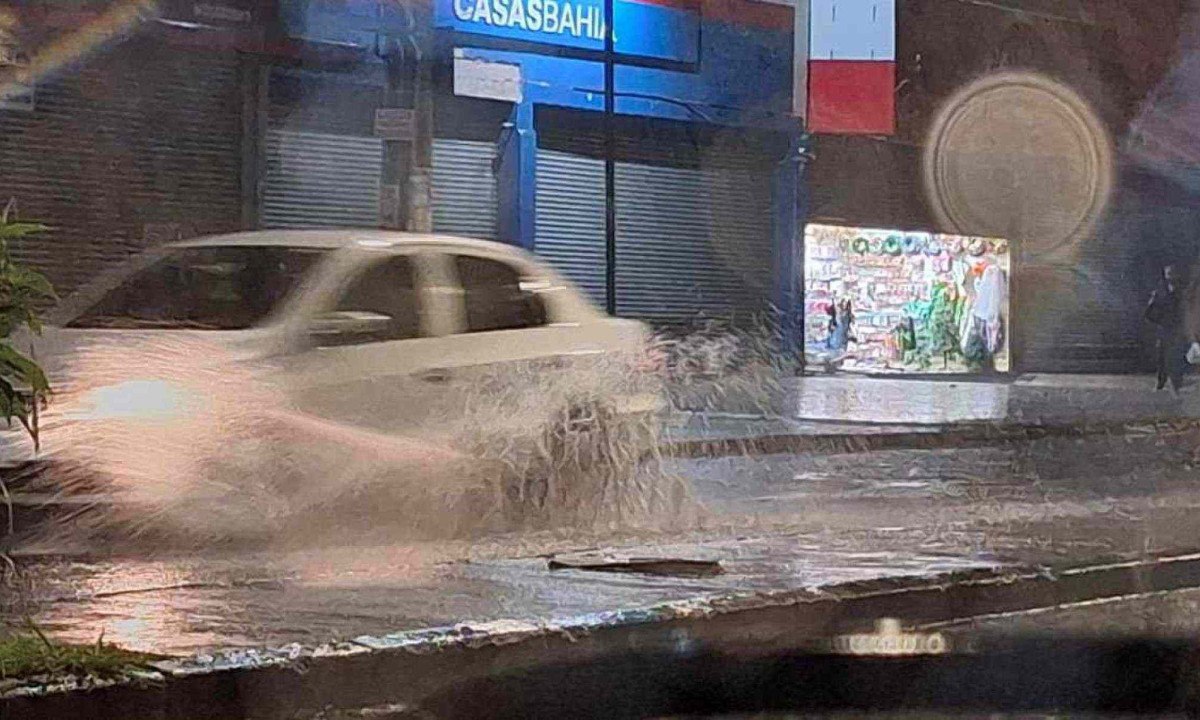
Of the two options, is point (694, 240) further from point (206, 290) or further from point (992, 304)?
point (206, 290)

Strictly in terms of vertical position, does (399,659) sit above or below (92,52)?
below

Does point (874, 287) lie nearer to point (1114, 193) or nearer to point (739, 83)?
point (739, 83)

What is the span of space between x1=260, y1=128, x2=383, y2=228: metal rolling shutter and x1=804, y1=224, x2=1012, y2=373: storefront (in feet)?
26.5

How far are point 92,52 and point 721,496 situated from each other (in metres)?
9.37

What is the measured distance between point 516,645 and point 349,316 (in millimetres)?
3893

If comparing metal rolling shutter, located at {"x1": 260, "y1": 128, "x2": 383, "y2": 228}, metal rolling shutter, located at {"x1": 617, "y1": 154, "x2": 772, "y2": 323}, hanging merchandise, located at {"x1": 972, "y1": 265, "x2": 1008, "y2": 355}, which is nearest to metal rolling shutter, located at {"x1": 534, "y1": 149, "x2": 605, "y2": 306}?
metal rolling shutter, located at {"x1": 617, "y1": 154, "x2": 772, "y2": 323}

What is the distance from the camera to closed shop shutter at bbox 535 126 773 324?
74.5 feet

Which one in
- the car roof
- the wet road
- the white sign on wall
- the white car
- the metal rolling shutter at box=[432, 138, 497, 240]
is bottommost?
the wet road

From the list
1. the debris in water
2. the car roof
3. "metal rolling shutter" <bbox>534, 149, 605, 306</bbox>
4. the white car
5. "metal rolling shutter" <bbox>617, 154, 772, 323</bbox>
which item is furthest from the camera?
"metal rolling shutter" <bbox>617, 154, 772, 323</bbox>

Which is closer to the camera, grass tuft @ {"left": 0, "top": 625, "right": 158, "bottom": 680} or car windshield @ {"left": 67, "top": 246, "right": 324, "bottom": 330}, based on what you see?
grass tuft @ {"left": 0, "top": 625, "right": 158, "bottom": 680}

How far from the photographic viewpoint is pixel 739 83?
Result: 2488cm

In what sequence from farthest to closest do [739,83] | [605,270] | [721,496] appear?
[739,83] → [605,270] → [721,496]

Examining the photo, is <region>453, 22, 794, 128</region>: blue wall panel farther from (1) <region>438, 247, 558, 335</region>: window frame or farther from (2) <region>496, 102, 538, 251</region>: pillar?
(1) <region>438, 247, 558, 335</region>: window frame

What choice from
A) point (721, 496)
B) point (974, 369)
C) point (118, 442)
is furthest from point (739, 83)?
point (118, 442)
